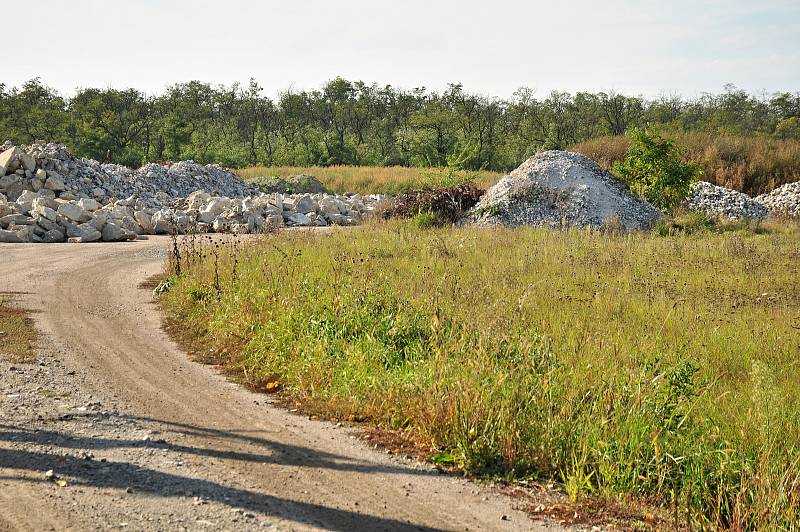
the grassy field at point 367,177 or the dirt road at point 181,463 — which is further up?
the grassy field at point 367,177

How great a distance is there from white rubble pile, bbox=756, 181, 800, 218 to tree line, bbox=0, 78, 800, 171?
81.5ft

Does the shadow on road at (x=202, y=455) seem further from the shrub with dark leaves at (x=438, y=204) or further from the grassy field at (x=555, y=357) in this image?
the shrub with dark leaves at (x=438, y=204)

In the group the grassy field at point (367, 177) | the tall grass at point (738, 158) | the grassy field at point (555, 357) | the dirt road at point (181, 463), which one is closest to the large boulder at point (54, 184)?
the grassy field at point (367, 177)

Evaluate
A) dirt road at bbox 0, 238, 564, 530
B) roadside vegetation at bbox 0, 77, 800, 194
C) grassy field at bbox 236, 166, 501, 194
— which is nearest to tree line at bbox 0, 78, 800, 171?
roadside vegetation at bbox 0, 77, 800, 194

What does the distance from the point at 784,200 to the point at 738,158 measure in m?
5.15

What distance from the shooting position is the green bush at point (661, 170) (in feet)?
70.1

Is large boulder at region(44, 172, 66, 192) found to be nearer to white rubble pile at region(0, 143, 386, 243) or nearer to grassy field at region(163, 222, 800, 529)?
white rubble pile at region(0, 143, 386, 243)

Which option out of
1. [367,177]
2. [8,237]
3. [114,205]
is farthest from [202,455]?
[367,177]

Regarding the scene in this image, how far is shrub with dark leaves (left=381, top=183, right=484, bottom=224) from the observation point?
21.3 metres

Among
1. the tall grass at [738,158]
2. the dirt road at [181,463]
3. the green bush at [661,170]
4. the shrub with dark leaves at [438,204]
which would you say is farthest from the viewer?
the tall grass at [738,158]

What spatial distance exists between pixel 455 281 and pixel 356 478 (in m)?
4.93

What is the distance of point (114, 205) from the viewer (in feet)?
85.7

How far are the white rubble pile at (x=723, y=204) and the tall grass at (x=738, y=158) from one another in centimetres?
419

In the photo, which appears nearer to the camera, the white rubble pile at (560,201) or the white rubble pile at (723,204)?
the white rubble pile at (560,201)
